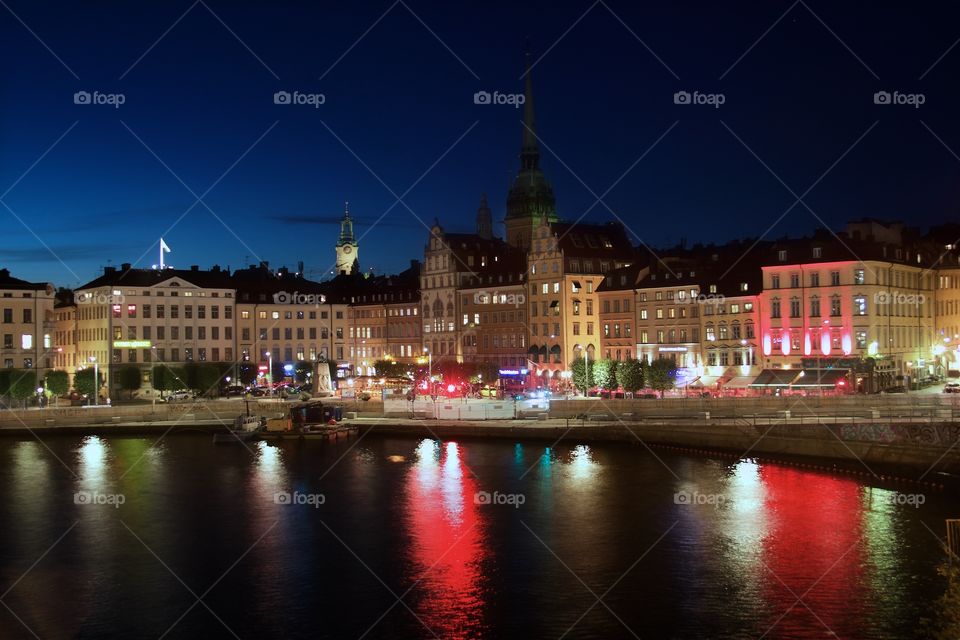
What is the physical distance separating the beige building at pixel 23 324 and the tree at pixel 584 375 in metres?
31.3

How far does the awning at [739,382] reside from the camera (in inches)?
2079

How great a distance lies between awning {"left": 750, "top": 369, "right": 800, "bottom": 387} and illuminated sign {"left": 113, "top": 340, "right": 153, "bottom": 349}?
36875 millimetres

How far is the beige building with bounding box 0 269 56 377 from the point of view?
216 ft

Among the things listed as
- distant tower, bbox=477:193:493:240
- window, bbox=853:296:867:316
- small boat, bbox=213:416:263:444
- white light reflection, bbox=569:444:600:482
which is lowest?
white light reflection, bbox=569:444:600:482

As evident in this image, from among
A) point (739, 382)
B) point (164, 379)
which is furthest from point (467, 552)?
point (164, 379)

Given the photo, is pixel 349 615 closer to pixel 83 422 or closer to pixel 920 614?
pixel 920 614

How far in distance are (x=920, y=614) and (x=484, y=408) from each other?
32097mm

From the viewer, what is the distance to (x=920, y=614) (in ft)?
66.0

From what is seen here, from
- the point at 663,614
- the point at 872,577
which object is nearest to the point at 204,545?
the point at 663,614

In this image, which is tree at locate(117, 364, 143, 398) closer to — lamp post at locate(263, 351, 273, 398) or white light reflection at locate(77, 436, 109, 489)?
lamp post at locate(263, 351, 273, 398)

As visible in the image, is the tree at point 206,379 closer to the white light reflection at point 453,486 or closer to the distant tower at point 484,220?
the white light reflection at point 453,486

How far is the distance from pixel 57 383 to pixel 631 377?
3154cm

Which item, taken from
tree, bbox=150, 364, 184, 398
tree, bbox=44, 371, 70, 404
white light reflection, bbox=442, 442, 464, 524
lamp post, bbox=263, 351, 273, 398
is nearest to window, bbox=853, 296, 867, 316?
white light reflection, bbox=442, 442, 464, 524

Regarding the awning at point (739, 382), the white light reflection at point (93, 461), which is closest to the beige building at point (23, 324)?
the white light reflection at point (93, 461)
